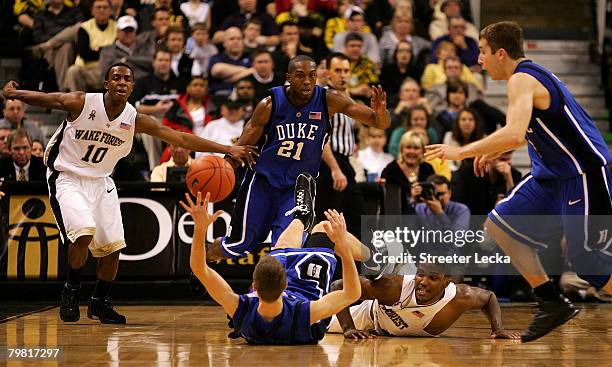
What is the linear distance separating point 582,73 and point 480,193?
210 inches

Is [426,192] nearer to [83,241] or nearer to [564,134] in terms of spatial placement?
[83,241]

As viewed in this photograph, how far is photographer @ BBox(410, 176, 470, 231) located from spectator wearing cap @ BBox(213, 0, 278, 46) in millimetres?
4315

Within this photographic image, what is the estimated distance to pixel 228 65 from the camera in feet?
41.1

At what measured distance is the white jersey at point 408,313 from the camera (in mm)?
6730

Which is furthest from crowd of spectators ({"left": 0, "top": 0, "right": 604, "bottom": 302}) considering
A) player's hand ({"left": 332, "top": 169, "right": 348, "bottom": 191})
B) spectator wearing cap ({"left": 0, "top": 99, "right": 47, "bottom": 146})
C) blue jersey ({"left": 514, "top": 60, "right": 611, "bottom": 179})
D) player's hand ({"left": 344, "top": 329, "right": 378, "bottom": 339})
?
blue jersey ({"left": 514, "top": 60, "right": 611, "bottom": 179})

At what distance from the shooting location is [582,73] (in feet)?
48.2

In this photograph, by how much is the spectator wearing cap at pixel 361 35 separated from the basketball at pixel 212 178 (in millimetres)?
5523

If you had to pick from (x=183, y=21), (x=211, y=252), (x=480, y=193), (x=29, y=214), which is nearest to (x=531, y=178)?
(x=211, y=252)

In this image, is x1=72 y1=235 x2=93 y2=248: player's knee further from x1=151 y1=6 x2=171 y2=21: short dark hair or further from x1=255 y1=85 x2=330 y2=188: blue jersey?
x1=151 y1=6 x2=171 y2=21: short dark hair

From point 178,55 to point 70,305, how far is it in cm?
561

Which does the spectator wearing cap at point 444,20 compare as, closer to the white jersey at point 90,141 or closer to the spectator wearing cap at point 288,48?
the spectator wearing cap at point 288,48

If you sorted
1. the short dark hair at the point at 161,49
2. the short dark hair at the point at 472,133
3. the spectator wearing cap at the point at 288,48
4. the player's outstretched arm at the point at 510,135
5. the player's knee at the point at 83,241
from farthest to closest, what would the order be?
the spectator wearing cap at the point at 288,48
the short dark hair at the point at 161,49
the short dark hair at the point at 472,133
the player's knee at the point at 83,241
the player's outstretched arm at the point at 510,135

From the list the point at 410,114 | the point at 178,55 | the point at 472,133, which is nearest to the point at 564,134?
the point at 472,133

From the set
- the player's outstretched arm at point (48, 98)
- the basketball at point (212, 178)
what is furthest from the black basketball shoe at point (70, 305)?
the player's outstretched arm at point (48, 98)
